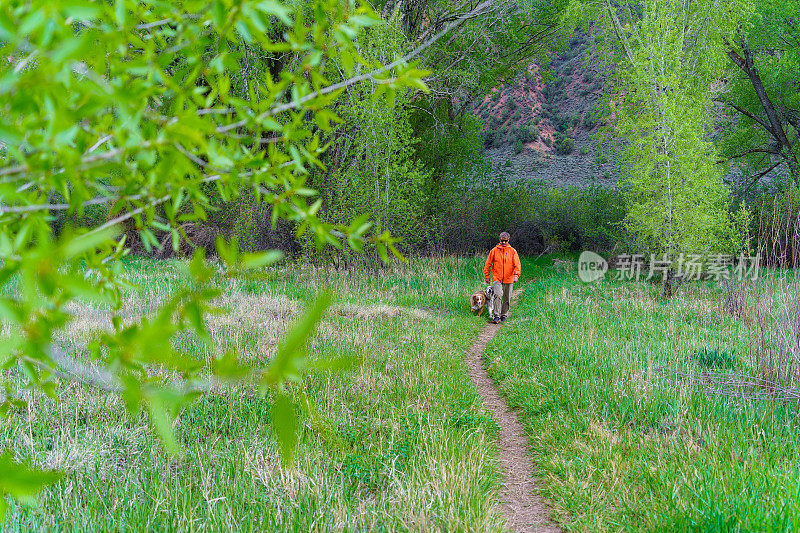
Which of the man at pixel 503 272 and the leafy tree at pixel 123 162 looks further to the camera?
the man at pixel 503 272

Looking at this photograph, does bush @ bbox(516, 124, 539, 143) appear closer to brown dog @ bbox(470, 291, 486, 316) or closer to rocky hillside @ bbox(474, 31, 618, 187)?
rocky hillside @ bbox(474, 31, 618, 187)

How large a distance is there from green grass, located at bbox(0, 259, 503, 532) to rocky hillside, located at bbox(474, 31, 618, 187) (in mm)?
40394

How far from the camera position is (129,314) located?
7785 mm

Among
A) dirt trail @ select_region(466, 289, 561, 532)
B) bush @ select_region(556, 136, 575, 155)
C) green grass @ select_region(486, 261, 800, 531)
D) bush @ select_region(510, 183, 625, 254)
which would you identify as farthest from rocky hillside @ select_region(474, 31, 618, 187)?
dirt trail @ select_region(466, 289, 561, 532)

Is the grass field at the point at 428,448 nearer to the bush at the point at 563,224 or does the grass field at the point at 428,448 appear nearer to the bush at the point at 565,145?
the bush at the point at 563,224

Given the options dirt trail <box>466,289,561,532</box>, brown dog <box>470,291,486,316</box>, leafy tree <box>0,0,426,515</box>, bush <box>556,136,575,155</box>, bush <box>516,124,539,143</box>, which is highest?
bush <box>516,124,539,143</box>

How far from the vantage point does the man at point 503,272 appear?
10805mm

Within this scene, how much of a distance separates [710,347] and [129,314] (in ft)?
26.6

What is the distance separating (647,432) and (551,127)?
52.9m

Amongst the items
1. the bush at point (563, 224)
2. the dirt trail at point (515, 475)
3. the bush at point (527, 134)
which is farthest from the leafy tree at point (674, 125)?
the bush at point (527, 134)

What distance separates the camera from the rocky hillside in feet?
151

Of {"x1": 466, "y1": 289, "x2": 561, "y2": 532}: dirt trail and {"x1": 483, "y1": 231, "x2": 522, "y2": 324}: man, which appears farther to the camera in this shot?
{"x1": 483, "y1": 231, "x2": 522, "y2": 324}: man

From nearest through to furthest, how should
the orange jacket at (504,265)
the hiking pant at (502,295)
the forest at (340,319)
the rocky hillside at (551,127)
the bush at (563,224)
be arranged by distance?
the forest at (340,319), the orange jacket at (504,265), the hiking pant at (502,295), the bush at (563,224), the rocky hillside at (551,127)

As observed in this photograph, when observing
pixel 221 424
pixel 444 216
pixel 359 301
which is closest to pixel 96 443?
pixel 221 424
